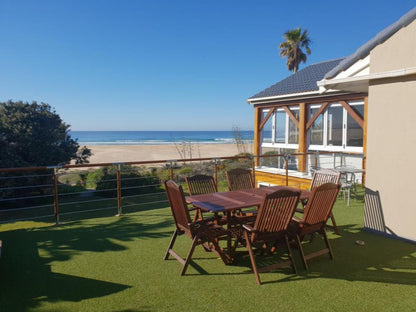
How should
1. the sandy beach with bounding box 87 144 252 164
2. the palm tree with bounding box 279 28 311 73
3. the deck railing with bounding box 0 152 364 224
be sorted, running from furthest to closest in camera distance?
the sandy beach with bounding box 87 144 252 164
the palm tree with bounding box 279 28 311 73
the deck railing with bounding box 0 152 364 224

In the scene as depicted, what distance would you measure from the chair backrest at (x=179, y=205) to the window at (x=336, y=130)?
7.18 meters

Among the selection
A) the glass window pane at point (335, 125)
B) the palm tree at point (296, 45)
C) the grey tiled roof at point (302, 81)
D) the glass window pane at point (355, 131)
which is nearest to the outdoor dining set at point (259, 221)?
the glass window pane at point (355, 131)

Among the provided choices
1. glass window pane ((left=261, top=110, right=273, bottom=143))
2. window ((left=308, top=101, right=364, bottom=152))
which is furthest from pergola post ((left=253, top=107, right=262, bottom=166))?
window ((left=308, top=101, right=364, bottom=152))

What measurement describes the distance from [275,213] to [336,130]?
24.3ft

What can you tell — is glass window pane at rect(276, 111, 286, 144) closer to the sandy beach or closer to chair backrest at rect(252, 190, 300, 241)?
chair backrest at rect(252, 190, 300, 241)

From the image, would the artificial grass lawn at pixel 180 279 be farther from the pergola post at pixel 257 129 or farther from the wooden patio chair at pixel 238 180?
the pergola post at pixel 257 129

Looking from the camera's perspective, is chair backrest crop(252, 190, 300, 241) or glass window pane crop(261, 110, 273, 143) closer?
chair backrest crop(252, 190, 300, 241)

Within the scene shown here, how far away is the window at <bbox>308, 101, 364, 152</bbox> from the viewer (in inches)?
358

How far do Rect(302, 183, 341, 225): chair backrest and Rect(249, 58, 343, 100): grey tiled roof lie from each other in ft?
22.2

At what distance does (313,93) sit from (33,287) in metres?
8.98

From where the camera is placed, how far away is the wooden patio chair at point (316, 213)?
11.5ft

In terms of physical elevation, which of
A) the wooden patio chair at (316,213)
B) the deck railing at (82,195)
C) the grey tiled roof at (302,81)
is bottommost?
the deck railing at (82,195)

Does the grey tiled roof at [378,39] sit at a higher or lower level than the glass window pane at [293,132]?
higher

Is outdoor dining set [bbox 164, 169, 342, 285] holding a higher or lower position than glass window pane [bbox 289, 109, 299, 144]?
lower
